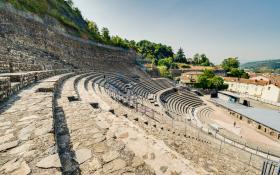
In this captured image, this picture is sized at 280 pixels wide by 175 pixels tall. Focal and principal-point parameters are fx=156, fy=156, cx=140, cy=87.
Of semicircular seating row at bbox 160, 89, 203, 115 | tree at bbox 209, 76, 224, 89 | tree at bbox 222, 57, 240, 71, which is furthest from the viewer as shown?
tree at bbox 222, 57, 240, 71

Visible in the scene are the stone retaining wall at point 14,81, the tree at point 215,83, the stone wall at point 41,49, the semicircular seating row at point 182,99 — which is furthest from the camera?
the tree at point 215,83

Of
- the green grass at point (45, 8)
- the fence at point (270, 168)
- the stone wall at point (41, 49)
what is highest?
the green grass at point (45, 8)

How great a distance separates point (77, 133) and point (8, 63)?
7.05m

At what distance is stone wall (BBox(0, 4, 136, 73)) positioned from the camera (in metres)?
9.86

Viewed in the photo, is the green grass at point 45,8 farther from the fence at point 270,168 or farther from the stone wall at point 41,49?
the fence at point 270,168

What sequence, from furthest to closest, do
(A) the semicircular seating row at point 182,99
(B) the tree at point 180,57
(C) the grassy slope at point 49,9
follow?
(B) the tree at point 180,57, (A) the semicircular seating row at point 182,99, (C) the grassy slope at point 49,9

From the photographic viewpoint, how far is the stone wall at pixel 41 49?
9.86 metres

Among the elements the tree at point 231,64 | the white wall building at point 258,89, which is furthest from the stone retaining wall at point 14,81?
the tree at point 231,64

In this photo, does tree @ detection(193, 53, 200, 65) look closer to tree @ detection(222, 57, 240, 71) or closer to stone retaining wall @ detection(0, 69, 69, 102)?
tree @ detection(222, 57, 240, 71)

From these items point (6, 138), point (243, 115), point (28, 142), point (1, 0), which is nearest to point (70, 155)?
point (28, 142)

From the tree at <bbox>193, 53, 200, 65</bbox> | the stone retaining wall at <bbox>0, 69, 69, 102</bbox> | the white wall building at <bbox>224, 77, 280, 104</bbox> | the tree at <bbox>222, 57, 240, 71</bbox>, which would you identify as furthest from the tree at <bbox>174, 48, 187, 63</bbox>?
the stone retaining wall at <bbox>0, 69, 69, 102</bbox>

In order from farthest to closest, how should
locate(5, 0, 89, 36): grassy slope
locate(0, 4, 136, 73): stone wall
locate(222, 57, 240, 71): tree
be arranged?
1. locate(222, 57, 240, 71): tree
2. locate(5, 0, 89, 36): grassy slope
3. locate(0, 4, 136, 73): stone wall

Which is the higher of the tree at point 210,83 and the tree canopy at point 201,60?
the tree canopy at point 201,60

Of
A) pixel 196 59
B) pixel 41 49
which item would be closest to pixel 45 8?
pixel 41 49
